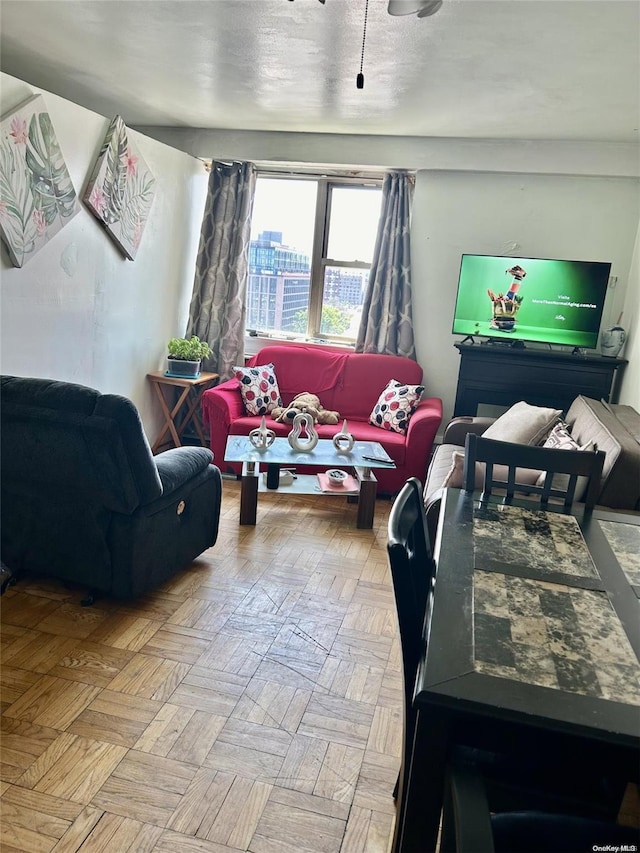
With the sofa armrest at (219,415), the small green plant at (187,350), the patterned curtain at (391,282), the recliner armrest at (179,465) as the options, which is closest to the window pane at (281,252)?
the patterned curtain at (391,282)

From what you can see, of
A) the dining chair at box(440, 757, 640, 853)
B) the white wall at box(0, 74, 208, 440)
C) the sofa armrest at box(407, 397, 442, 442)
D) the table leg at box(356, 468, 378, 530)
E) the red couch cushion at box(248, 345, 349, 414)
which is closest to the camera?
the dining chair at box(440, 757, 640, 853)

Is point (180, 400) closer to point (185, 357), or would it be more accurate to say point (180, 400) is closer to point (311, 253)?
point (185, 357)

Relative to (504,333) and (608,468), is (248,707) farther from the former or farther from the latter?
(504,333)

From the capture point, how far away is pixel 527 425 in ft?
10.9

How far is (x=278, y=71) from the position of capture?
3258 millimetres

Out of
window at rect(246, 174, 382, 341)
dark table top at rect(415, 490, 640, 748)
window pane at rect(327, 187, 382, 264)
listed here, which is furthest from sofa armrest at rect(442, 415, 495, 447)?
dark table top at rect(415, 490, 640, 748)

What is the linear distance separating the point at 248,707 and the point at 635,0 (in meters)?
A: 2.80

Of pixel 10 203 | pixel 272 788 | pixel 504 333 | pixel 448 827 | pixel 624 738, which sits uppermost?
pixel 10 203

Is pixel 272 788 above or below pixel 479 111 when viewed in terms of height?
below

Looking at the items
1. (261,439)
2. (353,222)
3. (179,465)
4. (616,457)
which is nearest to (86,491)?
(179,465)

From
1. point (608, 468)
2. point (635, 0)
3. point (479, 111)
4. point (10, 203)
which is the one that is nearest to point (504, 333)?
point (479, 111)

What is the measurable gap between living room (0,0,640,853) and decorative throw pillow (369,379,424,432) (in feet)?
1.60

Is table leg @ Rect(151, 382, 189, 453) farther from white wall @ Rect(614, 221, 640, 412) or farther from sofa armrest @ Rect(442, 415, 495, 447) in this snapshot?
white wall @ Rect(614, 221, 640, 412)

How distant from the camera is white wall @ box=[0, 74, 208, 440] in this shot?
10.8 ft
